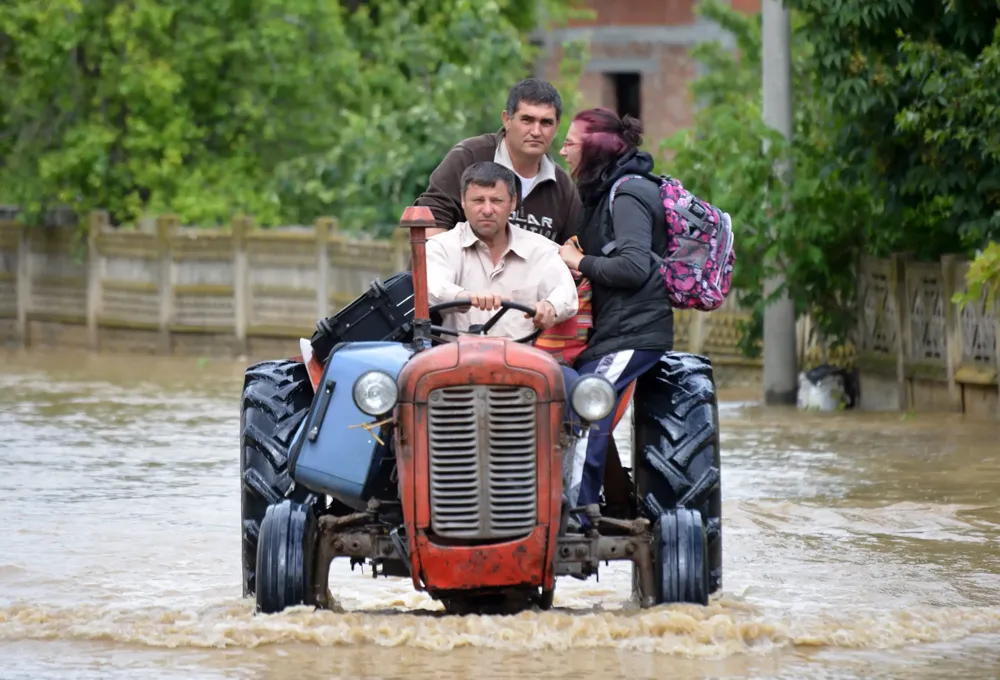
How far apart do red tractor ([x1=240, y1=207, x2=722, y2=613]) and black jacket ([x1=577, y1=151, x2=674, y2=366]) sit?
1.16ft

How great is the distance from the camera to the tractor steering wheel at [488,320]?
7.52 metres

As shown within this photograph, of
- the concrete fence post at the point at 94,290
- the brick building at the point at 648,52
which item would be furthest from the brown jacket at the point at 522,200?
the brick building at the point at 648,52

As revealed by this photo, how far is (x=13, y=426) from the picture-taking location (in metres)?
16.6

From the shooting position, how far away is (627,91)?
44.1 metres

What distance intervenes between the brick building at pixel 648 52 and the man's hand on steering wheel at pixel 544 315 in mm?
34762

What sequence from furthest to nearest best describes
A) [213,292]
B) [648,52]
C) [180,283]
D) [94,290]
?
1. [648,52]
2. [94,290]
3. [180,283]
4. [213,292]

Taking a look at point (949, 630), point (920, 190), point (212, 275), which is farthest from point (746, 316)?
point (949, 630)

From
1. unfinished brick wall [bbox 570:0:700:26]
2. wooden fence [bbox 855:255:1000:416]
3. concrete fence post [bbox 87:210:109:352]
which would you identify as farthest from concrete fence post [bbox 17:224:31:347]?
unfinished brick wall [bbox 570:0:700:26]

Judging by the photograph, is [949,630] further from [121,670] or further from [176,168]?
[176,168]

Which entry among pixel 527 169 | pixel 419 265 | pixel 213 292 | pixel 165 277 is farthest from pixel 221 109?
pixel 419 265

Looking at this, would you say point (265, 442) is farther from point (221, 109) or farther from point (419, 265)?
point (221, 109)

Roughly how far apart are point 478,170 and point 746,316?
13.7 m

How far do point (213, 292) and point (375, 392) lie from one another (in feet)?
62.0

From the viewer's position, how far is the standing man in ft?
26.8
